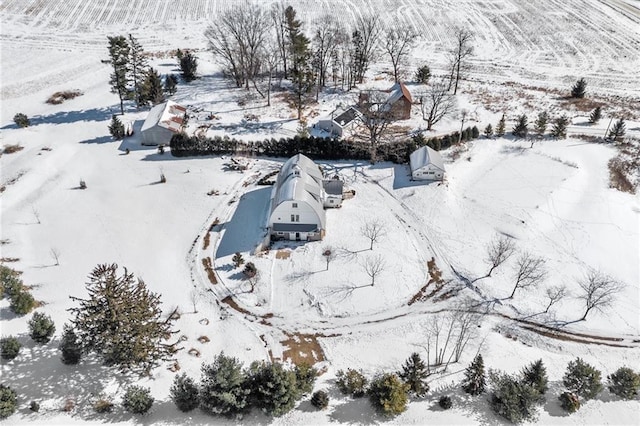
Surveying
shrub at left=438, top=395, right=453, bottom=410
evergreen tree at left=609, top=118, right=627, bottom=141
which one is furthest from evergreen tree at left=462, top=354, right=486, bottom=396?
evergreen tree at left=609, top=118, right=627, bottom=141

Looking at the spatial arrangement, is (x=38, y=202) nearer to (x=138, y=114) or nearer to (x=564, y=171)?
(x=138, y=114)

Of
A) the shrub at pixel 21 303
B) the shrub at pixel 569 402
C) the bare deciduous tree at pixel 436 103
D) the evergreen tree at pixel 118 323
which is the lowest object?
the shrub at pixel 569 402

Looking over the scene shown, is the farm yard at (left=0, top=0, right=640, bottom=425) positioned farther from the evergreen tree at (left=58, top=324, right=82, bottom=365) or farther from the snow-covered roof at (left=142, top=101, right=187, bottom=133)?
the snow-covered roof at (left=142, top=101, right=187, bottom=133)

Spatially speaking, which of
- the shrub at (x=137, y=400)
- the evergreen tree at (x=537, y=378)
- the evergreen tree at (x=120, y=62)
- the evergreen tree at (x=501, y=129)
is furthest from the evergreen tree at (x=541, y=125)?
the shrub at (x=137, y=400)

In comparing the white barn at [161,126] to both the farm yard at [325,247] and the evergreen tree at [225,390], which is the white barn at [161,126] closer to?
the farm yard at [325,247]

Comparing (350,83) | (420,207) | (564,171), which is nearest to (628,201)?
(564,171)
